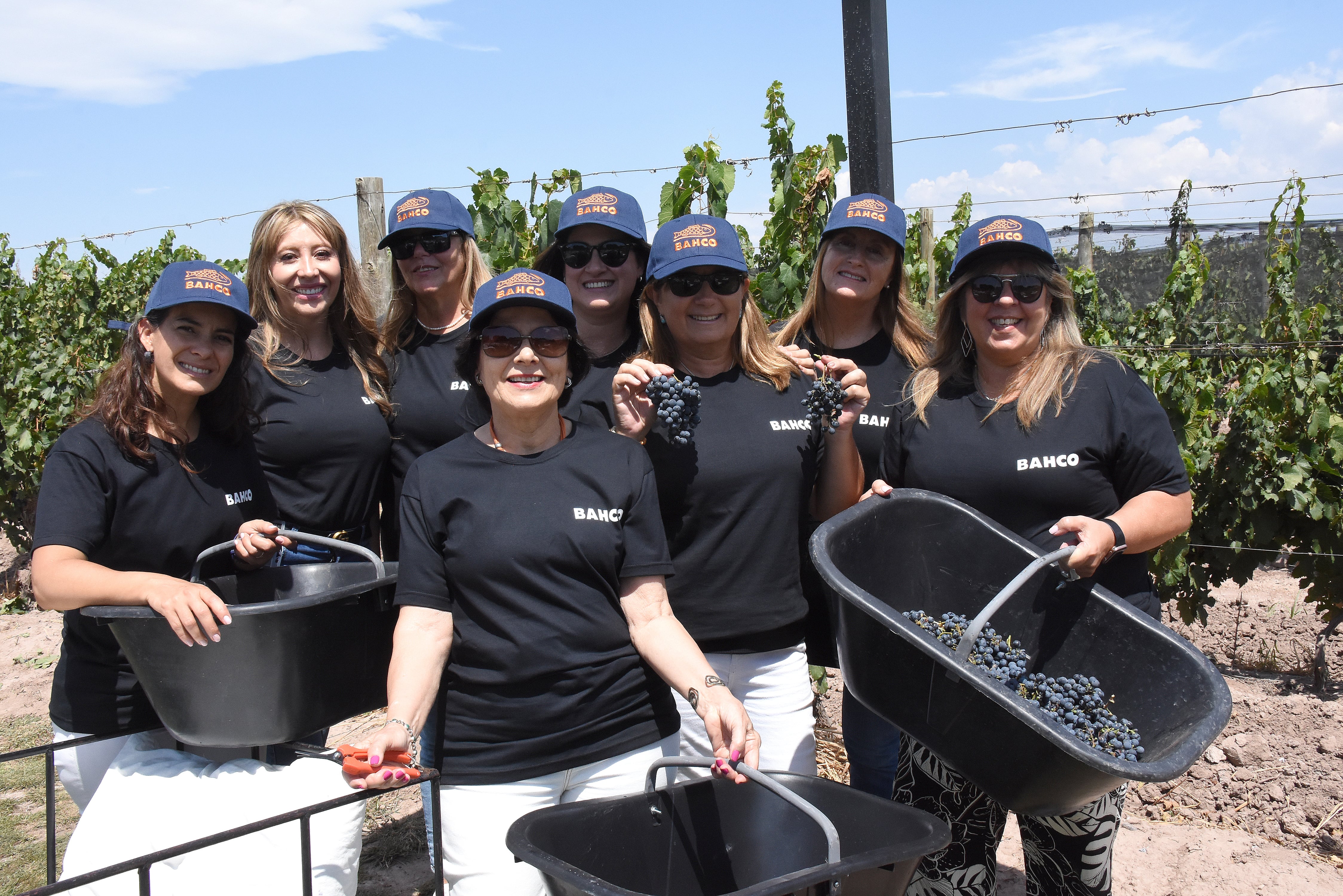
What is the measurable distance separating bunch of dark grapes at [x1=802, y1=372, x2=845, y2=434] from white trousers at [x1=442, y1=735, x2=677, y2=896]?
2.96ft

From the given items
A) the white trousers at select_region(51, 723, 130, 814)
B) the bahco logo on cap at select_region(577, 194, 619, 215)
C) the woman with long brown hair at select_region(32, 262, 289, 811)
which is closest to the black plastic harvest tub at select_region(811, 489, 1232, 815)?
the bahco logo on cap at select_region(577, 194, 619, 215)

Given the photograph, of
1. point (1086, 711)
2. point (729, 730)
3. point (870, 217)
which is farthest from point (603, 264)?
point (1086, 711)

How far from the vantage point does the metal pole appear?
3113 millimetres

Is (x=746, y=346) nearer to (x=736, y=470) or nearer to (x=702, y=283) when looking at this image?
(x=702, y=283)

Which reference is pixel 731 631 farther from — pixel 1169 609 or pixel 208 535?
pixel 1169 609

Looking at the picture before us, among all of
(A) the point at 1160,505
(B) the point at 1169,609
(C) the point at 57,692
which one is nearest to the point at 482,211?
(C) the point at 57,692

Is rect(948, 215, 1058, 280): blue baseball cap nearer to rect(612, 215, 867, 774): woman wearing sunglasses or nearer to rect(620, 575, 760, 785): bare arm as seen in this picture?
rect(612, 215, 867, 774): woman wearing sunglasses

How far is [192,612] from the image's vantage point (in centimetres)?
186

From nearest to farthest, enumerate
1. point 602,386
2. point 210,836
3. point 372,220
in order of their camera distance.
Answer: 1. point 210,836
2. point 602,386
3. point 372,220

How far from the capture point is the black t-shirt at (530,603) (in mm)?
1934

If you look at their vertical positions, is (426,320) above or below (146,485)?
above

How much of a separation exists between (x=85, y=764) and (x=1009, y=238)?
238 cm

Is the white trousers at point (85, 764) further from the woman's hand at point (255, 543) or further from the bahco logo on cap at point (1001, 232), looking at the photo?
the bahco logo on cap at point (1001, 232)

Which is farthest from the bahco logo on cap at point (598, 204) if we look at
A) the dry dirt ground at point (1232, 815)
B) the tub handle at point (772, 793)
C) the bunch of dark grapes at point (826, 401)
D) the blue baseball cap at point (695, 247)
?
the dry dirt ground at point (1232, 815)
